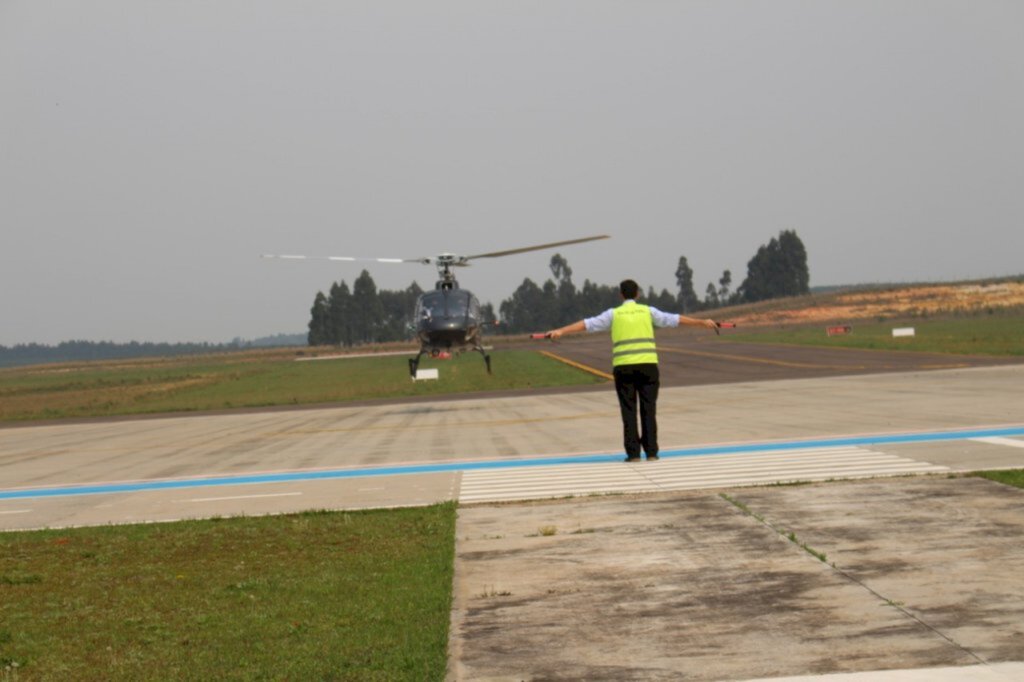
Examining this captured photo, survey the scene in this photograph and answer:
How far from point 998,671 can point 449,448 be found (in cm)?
1646

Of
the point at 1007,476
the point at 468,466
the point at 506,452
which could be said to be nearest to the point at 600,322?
the point at 468,466

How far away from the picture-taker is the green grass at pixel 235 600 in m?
6.96

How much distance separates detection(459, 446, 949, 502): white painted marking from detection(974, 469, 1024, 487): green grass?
91cm

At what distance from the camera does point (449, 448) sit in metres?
22.0

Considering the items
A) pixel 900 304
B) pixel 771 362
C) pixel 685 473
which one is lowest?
pixel 771 362

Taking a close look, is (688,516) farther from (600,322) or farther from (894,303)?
(894,303)

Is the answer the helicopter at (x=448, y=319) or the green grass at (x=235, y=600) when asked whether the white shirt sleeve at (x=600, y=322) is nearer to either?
the green grass at (x=235, y=600)

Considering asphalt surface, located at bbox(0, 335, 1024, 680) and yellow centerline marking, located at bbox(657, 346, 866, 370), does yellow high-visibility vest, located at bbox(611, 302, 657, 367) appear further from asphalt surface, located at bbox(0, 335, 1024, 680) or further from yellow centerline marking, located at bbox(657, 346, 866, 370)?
yellow centerline marking, located at bbox(657, 346, 866, 370)

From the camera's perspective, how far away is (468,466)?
18.1 m

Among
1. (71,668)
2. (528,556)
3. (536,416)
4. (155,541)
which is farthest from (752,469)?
(536,416)

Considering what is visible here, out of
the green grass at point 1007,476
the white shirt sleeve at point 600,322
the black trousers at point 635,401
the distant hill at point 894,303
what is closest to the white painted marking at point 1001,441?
the green grass at point 1007,476

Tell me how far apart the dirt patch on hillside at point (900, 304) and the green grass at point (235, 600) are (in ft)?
451

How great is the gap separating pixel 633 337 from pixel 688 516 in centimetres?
593

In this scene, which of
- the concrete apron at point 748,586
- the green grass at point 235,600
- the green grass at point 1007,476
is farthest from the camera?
the green grass at point 1007,476
